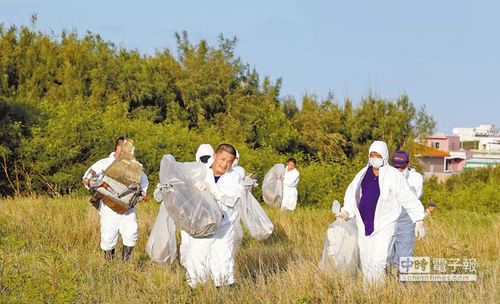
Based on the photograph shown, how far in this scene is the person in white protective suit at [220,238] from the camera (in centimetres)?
834

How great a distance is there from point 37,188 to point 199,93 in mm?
17354

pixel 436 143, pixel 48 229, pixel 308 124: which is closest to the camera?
pixel 48 229

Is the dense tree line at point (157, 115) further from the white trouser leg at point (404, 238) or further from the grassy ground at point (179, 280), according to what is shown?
the white trouser leg at point (404, 238)

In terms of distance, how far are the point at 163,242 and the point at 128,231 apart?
1292mm

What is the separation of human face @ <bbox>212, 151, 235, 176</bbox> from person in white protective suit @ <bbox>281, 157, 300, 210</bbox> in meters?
14.7

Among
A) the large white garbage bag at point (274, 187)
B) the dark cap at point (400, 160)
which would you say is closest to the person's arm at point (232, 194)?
the dark cap at point (400, 160)

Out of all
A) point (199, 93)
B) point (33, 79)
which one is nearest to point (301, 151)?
point (199, 93)

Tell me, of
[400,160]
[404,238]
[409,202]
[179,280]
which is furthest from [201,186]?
[400,160]

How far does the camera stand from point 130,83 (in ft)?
124

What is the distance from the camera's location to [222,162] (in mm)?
8328

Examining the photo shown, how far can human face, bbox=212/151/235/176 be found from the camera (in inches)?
328

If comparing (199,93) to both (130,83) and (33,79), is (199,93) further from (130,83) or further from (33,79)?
(33,79)

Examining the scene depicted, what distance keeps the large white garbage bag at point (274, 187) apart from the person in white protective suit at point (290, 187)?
4.5 inches

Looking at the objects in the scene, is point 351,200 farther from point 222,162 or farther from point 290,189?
point 290,189
